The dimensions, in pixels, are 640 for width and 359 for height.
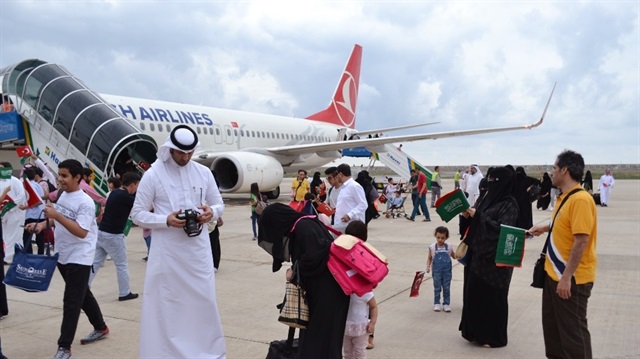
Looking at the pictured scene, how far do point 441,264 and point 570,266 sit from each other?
233 cm

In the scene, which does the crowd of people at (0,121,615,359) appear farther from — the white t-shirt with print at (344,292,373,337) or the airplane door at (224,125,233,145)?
the airplane door at (224,125,233,145)

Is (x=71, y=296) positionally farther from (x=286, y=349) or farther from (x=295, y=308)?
(x=295, y=308)

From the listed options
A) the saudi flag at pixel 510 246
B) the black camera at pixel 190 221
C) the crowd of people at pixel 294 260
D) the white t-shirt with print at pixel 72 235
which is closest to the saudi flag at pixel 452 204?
the crowd of people at pixel 294 260

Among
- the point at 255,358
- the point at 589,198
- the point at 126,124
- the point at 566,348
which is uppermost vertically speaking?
the point at 126,124

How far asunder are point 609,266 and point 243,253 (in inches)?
230

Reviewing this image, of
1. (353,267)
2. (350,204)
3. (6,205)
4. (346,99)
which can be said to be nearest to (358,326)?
(353,267)

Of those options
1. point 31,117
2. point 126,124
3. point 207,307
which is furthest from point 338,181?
point 31,117

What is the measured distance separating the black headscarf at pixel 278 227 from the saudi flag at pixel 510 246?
1.76 m

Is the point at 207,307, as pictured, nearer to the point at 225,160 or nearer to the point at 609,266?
the point at 609,266

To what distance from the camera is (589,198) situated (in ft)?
12.1

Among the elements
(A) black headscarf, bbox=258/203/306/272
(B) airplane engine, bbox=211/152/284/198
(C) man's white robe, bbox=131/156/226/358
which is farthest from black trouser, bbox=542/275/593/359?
(B) airplane engine, bbox=211/152/284/198

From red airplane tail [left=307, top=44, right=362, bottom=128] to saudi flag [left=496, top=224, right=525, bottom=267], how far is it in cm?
2601

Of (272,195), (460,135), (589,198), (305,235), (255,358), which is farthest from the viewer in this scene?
(272,195)

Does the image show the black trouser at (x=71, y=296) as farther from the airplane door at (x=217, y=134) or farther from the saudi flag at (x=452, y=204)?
the airplane door at (x=217, y=134)
